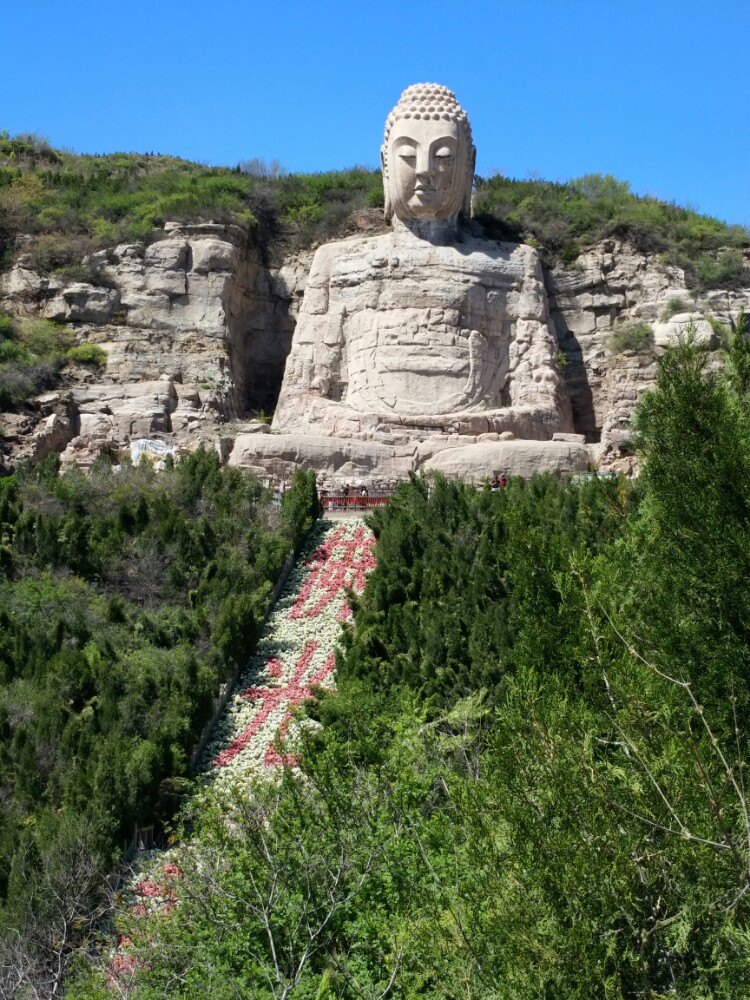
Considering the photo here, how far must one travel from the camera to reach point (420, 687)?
13.4 m

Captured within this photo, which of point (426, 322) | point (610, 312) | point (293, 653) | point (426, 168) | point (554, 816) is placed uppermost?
point (426, 168)

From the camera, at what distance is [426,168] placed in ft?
71.6

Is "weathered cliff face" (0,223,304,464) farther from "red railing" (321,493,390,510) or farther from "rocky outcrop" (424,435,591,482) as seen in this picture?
"rocky outcrop" (424,435,591,482)

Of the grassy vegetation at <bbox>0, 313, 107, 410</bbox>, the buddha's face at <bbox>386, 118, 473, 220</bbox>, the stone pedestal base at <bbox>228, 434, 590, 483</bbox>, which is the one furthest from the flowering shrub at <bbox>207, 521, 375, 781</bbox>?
the buddha's face at <bbox>386, 118, 473, 220</bbox>

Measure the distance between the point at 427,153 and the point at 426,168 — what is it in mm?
213

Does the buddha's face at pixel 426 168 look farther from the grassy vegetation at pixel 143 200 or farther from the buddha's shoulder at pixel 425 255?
the grassy vegetation at pixel 143 200

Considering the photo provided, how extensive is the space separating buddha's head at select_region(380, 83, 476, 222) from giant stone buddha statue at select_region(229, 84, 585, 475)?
0.02 meters

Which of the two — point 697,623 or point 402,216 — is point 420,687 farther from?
point 402,216

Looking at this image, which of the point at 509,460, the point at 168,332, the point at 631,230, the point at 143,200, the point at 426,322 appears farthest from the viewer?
the point at 143,200

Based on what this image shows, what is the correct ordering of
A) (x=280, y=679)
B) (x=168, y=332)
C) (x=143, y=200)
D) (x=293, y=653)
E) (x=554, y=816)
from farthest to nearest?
(x=143, y=200)
(x=168, y=332)
(x=293, y=653)
(x=280, y=679)
(x=554, y=816)

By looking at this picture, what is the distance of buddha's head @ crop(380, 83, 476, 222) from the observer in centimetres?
2180

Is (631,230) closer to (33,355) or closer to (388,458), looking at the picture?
(388,458)

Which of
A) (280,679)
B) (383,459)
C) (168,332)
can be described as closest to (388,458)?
(383,459)

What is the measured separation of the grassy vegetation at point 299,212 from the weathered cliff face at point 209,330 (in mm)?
399
